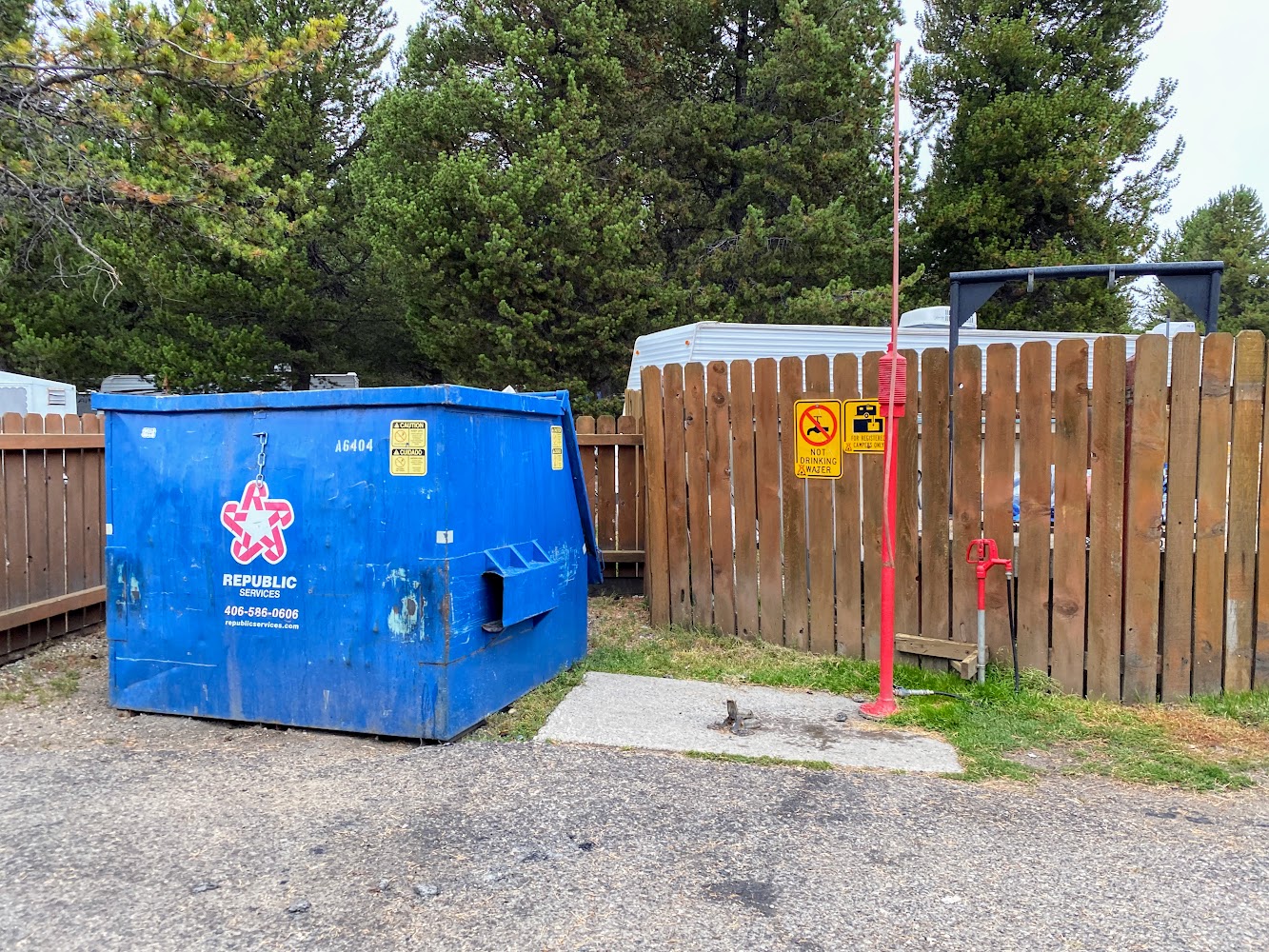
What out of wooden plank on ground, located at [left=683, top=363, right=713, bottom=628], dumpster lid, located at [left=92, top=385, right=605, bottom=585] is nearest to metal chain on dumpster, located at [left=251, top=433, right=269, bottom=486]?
dumpster lid, located at [left=92, top=385, right=605, bottom=585]

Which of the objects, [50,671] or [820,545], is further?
[50,671]

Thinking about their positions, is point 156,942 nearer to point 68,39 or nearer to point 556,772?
point 556,772

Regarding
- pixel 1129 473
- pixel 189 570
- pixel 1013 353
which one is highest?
pixel 1013 353

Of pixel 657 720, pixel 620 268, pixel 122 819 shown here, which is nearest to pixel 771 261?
pixel 620 268

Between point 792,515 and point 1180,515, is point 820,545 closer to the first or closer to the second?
point 792,515

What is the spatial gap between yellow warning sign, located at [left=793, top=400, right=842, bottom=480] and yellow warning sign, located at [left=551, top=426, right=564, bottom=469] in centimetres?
165

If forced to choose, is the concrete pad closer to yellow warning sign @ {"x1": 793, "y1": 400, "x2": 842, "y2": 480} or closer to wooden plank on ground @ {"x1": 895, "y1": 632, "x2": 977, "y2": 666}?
wooden plank on ground @ {"x1": 895, "y1": 632, "x2": 977, "y2": 666}

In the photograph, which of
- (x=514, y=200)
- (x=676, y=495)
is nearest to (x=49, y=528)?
(x=676, y=495)

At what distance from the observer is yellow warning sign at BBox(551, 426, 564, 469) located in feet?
19.2

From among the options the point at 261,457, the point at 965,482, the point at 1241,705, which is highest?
the point at 261,457

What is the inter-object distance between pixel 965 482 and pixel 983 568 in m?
0.70

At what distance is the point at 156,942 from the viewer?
112 inches

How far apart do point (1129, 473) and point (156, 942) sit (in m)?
5.34

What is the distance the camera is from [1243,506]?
5.10m
